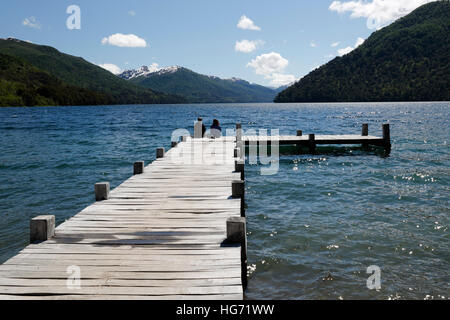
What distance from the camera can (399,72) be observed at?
175 m

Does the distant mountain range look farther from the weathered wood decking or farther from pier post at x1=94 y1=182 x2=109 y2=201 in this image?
pier post at x1=94 y1=182 x2=109 y2=201

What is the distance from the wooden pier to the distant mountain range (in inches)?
6753

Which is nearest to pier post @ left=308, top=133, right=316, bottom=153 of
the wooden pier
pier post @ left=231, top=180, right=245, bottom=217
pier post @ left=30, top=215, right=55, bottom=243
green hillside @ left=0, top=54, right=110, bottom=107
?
the wooden pier

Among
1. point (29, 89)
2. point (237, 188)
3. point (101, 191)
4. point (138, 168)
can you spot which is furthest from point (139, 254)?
point (29, 89)

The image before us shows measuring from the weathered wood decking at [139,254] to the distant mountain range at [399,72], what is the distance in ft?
563

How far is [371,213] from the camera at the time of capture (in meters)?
11.6

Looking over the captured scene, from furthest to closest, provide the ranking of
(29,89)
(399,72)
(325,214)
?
(399,72), (29,89), (325,214)

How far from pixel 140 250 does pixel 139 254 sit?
18 centimetres

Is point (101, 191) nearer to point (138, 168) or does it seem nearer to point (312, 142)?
point (138, 168)

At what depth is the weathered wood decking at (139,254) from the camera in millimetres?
4758

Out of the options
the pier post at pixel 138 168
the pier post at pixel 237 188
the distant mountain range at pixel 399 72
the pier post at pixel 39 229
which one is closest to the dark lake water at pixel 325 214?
the pier post at pixel 237 188

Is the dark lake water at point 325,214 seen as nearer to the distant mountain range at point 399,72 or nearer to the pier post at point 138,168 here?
the pier post at point 138,168

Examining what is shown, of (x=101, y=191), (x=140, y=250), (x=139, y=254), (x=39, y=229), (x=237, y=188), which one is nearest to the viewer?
(x=139, y=254)

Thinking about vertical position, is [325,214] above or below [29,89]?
below
